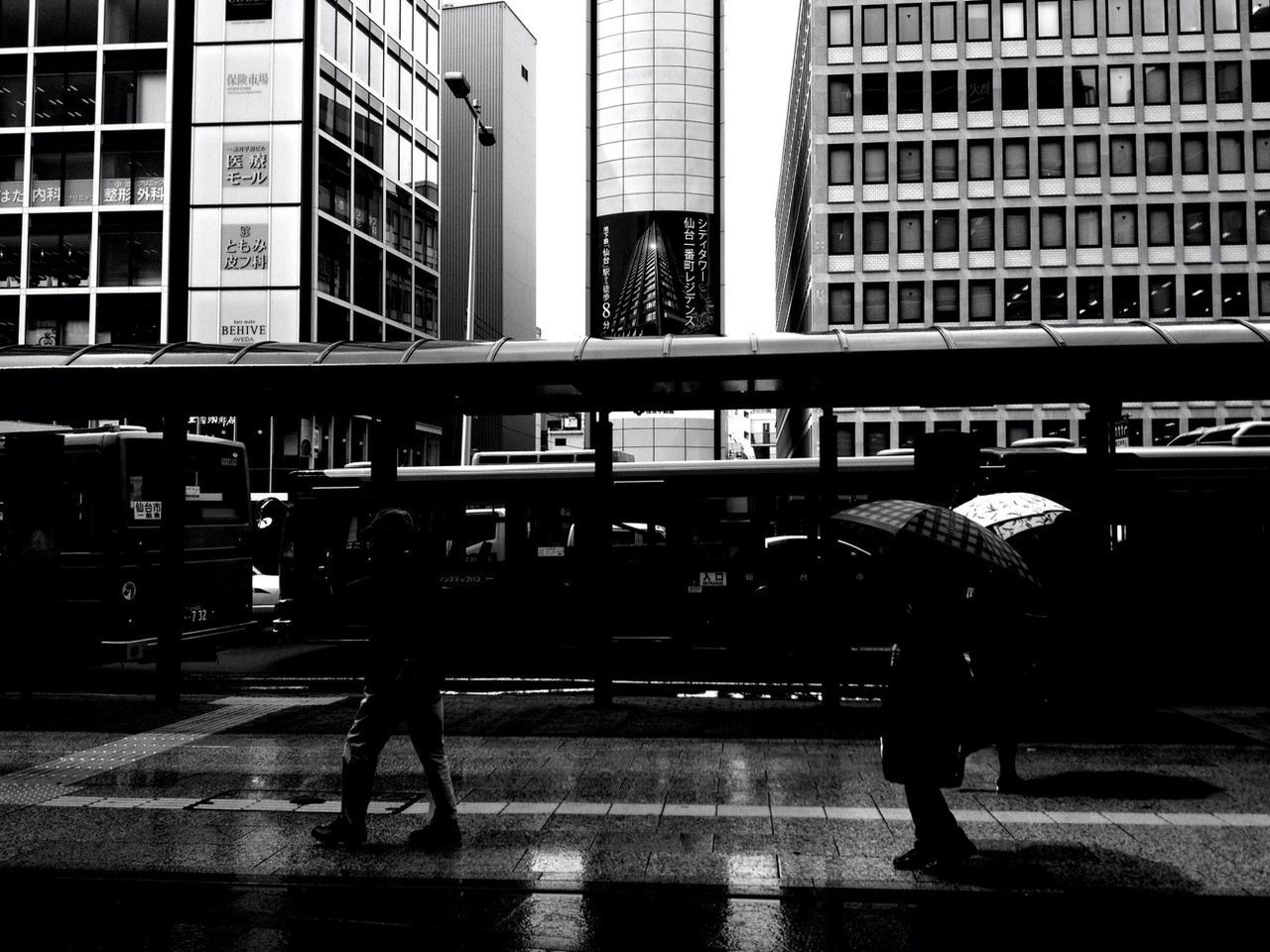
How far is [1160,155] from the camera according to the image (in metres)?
52.1

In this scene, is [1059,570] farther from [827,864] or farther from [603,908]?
[603,908]

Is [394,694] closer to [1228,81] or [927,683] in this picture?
[927,683]

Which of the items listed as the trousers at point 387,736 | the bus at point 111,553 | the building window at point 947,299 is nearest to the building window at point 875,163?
the building window at point 947,299

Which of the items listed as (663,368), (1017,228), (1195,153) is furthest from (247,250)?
(1195,153)

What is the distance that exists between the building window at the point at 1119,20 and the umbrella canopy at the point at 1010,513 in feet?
180

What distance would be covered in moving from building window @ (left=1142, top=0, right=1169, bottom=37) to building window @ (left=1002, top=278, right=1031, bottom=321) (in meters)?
13.5

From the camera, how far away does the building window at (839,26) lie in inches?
2142

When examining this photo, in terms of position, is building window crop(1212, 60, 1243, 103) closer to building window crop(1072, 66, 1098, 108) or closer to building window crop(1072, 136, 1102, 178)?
building window crop(1072, 66, 1098, 108)

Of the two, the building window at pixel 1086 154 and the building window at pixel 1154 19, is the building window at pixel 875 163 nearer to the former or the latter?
the building window at pixel 1086 154

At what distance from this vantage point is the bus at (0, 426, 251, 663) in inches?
460

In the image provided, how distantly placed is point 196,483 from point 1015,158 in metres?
49.3

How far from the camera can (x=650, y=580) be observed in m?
14.5

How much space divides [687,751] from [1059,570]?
4.44 m

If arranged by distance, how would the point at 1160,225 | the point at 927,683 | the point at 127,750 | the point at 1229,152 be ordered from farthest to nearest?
the point at 1160,225 < the point at 1229,152 < the point at 127,750 < the point at 927,683
